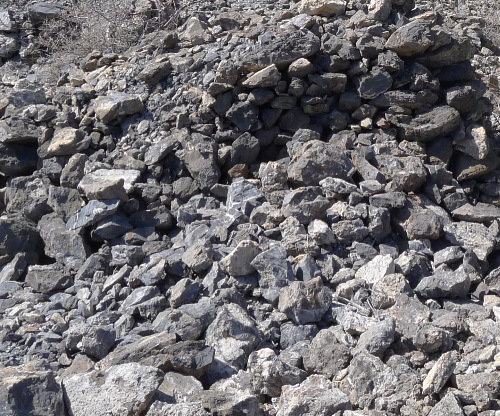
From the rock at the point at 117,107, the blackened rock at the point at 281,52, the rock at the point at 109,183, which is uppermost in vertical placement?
the blackened rock at the point at 281,52

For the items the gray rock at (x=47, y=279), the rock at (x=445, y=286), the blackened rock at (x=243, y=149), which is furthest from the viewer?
the blackened rock at (x=243, y=149)

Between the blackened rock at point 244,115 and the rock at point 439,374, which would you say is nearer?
the rock at point 439,374

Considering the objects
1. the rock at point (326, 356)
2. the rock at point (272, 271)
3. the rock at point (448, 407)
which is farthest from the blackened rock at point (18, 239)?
the rock at point (448, 407)

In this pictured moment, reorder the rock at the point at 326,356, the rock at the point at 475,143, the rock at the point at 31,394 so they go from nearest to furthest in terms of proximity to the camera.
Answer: the rock at the point at 31,394 → the rock at the point at 326,356 → the rock at the point at 475,143

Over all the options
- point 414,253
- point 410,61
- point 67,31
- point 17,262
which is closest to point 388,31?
point 410,61

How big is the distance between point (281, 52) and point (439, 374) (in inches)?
113

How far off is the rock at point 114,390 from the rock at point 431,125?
9.43ft

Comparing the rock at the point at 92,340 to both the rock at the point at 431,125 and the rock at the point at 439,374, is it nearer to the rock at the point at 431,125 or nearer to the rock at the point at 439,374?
the rock at the point at 439,374

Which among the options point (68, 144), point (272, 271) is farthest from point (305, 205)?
point (68, 144)

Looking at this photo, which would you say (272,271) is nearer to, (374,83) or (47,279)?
(47,279)

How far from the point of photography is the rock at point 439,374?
10.5 ft

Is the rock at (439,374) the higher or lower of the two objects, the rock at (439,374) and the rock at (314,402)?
the lower

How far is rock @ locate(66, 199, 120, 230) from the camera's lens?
4789 mm

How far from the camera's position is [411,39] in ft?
17.1
